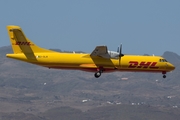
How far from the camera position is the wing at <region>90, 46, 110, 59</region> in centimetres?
9675

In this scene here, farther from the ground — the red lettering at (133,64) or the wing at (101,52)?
Result: the wing at (101,52)

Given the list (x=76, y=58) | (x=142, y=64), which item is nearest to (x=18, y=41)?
(x=76, y=58)

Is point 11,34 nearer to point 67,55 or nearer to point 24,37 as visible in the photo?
point 24,37

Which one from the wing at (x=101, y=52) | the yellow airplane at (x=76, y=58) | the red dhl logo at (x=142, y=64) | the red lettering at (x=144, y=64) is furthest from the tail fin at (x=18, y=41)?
the red lettering at (x=144, y=64)

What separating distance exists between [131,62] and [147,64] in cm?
346

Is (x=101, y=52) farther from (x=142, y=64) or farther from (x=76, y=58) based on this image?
(x=142, y=64)

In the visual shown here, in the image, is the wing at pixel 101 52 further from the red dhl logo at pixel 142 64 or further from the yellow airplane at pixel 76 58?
the red dhl logo at pixel 142 64

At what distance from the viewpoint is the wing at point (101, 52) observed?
9675cm

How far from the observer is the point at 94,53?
98.9 metres

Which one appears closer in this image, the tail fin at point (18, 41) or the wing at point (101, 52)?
the wing at point (101, 52)

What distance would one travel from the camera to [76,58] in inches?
3895

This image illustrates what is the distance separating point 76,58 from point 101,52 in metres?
4.71

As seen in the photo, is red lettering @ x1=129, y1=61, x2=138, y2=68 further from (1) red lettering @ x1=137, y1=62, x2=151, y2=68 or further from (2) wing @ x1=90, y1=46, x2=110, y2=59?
(2) wing @ x1=90, y1=46, x2=110, y2=59

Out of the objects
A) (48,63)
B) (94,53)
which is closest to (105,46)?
(94,53)
